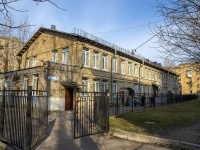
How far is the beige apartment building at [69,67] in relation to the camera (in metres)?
18.2

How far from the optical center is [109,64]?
25.3 meters

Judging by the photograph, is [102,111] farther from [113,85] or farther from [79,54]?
[113,85]

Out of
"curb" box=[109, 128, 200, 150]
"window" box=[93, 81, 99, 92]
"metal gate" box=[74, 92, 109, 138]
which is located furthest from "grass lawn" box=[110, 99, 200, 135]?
"window" box=[93, 81, 99, 92]

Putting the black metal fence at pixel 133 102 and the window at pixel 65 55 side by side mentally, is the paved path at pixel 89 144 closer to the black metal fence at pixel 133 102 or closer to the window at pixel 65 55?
the black metal fence at pixel 133 102

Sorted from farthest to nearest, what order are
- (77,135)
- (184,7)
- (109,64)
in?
(109,64), (77,135), (184,7)

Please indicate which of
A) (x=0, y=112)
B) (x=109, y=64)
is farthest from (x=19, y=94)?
(x=109, y=64)

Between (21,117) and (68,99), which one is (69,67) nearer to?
(68,99)

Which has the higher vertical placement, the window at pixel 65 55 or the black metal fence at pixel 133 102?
the window at pixel 65 55

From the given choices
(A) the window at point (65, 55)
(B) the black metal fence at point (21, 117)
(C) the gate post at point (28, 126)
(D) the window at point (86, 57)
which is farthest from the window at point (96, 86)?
(C) the gate post at point (28, 126)

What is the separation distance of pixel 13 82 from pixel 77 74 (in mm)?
6837

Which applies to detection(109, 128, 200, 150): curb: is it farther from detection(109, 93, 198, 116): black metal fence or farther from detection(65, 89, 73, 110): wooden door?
detection(65, 89, 73, 110): wooden door

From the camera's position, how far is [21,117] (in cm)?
563

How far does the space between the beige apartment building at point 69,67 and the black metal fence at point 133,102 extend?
5.26 metres

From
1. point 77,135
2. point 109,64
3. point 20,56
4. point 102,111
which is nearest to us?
point 77,135
